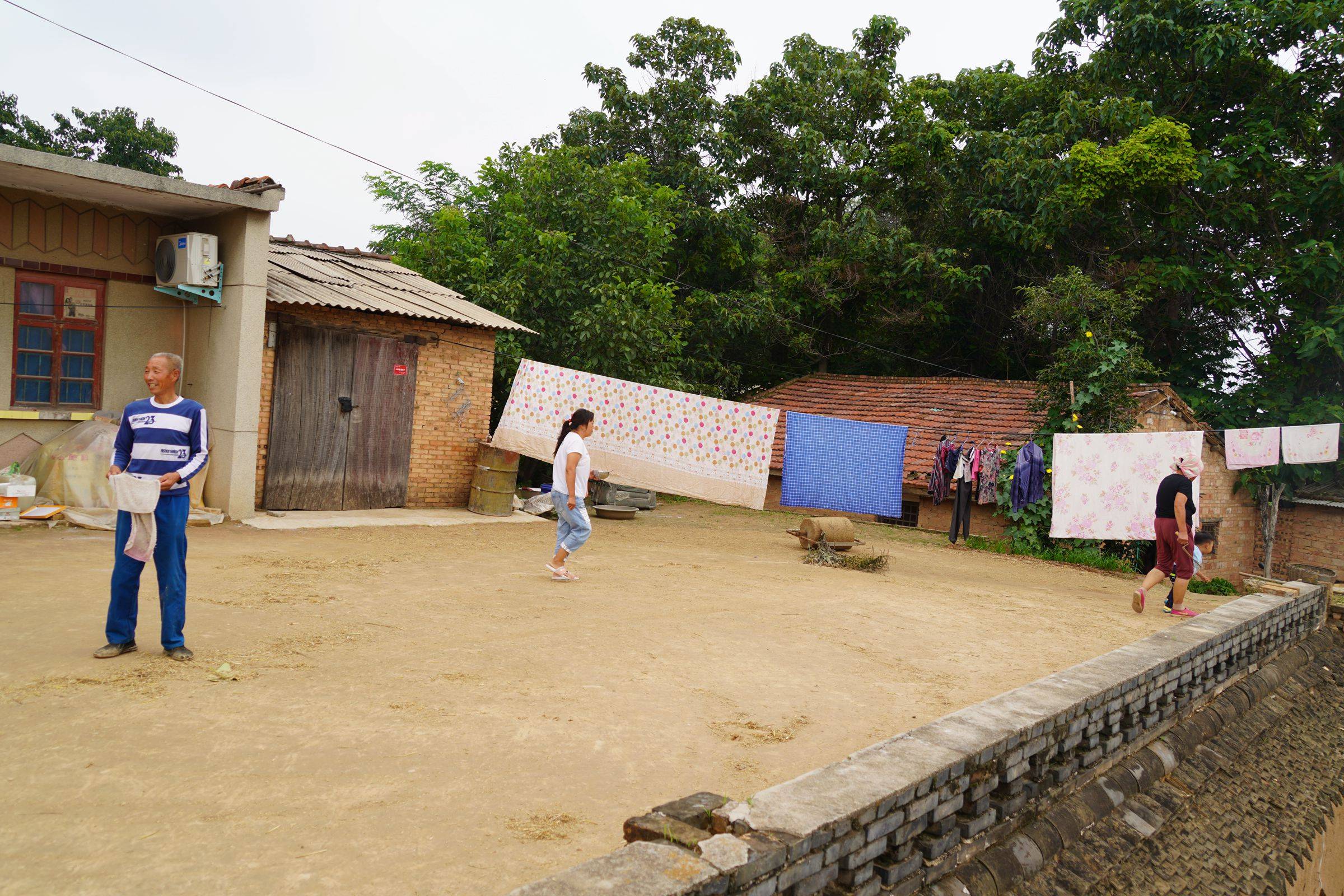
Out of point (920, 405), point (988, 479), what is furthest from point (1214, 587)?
point (920, 405)

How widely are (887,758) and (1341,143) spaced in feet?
64.9

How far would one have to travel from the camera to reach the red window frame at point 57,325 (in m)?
8.96

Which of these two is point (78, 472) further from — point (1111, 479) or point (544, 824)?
point (1111, 479)

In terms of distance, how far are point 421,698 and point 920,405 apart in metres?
15.2

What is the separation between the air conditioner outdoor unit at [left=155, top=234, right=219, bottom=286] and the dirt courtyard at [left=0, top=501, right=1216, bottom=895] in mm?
2636

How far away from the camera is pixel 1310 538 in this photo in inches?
703

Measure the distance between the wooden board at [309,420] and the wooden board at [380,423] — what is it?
0.12 meters

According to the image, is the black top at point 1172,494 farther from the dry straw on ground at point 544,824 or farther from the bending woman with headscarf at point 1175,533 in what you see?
the dry straw on ground at point 544,824

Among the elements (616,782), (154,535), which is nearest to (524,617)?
(154,535)

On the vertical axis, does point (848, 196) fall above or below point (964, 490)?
above

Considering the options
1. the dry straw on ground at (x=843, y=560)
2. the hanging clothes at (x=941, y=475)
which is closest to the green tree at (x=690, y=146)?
the hanging clothes at (x=941, y=475)

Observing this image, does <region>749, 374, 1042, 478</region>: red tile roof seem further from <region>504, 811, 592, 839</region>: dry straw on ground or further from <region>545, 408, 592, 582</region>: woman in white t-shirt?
<region>504, 811, 592, 839</region>: dry straw on ground

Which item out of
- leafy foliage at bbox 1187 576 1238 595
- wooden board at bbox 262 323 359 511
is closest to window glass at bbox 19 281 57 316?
wooden board at bbox 262 323 359 511

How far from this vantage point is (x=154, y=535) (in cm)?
480
